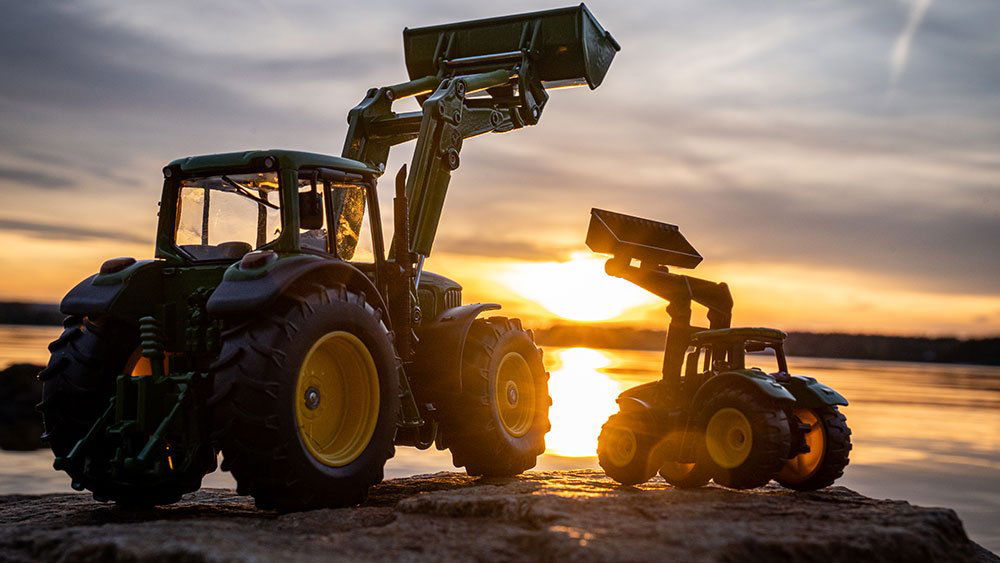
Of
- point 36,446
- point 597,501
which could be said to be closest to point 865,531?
point 597,501

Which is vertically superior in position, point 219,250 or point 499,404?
point 219,250

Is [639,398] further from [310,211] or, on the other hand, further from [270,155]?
[270,155]

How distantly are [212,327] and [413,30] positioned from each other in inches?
226

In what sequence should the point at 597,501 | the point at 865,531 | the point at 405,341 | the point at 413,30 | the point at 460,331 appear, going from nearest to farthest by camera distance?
1. the point at 865,531
2. the point at 597,501
3. the point at 405,341
4. the point at 460,331
5. the point at 413,30

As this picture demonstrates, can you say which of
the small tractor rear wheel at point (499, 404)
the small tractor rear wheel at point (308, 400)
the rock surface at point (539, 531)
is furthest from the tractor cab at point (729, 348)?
the small tractor rear wheel at point (308, 400)

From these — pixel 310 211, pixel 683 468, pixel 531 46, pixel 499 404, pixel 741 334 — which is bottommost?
pixel 683 468

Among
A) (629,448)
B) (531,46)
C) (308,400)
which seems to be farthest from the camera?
(531,46)

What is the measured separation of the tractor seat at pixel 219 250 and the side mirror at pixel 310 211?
25.7 inches

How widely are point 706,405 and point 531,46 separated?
5135 millimetres

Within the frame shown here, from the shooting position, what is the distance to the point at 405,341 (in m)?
8.70

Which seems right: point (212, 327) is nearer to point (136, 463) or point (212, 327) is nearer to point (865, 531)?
point (136, 463)

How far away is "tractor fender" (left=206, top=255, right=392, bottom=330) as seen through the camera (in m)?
6.68

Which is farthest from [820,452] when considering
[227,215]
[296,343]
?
[227,215]

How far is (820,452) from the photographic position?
307 inches
